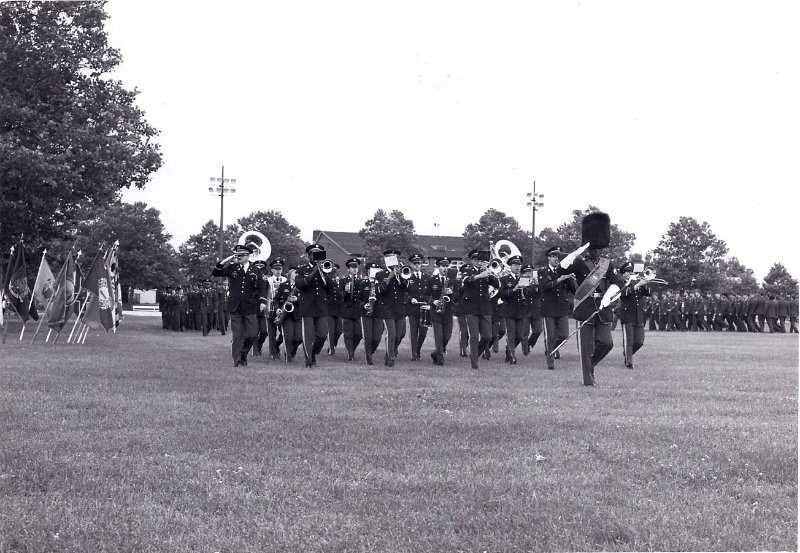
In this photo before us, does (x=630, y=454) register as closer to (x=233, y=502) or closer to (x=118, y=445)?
(x=233, y=502)

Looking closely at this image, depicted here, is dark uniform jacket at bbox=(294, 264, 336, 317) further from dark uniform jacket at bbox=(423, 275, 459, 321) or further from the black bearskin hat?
the black bearskin hat

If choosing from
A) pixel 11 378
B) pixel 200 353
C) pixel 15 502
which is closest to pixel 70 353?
pixel 200 353

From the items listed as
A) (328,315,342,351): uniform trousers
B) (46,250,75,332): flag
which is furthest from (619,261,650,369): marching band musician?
(46,250,75,332): flag

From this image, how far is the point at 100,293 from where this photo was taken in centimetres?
2217

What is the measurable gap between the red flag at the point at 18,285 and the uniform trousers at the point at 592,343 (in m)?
16.9

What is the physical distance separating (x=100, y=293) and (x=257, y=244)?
7417 mm

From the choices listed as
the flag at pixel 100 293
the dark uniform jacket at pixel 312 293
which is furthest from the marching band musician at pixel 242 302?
the flag at pixel 100 293

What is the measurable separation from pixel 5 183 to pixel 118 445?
20.5m

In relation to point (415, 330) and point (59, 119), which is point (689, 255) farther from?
point (415, 330)

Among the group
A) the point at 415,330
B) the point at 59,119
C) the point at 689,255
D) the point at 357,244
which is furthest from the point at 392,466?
the point at 357,244

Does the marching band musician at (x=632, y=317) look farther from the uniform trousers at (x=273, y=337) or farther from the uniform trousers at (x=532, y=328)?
the uniform trousers at (x=273, y=337)

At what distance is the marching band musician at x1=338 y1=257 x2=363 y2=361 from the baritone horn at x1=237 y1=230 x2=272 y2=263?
1782mm

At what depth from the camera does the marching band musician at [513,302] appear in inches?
682

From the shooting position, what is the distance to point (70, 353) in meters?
17.9
